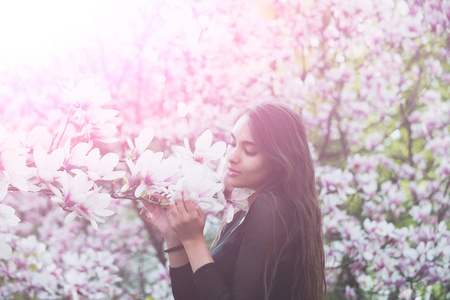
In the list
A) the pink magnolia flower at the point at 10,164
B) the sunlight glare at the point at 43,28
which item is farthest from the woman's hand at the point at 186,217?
the sunlight glare at the point at 43,28

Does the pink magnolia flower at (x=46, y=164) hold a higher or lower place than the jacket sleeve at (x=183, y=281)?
higher

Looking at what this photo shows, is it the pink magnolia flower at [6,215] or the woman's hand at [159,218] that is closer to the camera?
the pink magnolia flower at [6,215]

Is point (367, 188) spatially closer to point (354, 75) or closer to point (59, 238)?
point (354, 75)

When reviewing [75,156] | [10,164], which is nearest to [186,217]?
[75,156]

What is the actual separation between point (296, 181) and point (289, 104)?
2160 mm

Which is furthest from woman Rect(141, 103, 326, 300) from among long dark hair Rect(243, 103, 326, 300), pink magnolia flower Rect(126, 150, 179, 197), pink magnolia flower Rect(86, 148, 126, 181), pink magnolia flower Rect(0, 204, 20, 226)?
pink magnolia flower Rect(0, 204, 20, 226)

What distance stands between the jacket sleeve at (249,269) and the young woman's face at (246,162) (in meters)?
0.09

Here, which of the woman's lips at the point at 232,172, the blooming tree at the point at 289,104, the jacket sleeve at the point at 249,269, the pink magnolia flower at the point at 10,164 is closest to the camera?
the pink magnolia flower at the point at 10,164

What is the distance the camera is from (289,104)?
3.38m

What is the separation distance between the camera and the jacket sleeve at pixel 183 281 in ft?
4.45

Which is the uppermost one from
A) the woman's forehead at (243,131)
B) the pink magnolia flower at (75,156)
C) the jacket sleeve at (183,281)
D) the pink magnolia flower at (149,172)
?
the woman's forehead at (243,131)

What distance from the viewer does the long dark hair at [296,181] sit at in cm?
123

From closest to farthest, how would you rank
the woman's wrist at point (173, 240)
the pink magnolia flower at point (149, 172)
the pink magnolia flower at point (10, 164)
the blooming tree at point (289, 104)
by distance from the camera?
the pink magnolia flower at point (10, 164) < the pink magnolia flower at point (149, 172) < the woman's wrist at point (173, 240) < the blooming tree at point (289, 104)

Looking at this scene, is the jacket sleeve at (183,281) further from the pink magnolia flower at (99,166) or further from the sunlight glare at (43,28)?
the sunlight glare at (43,28)
